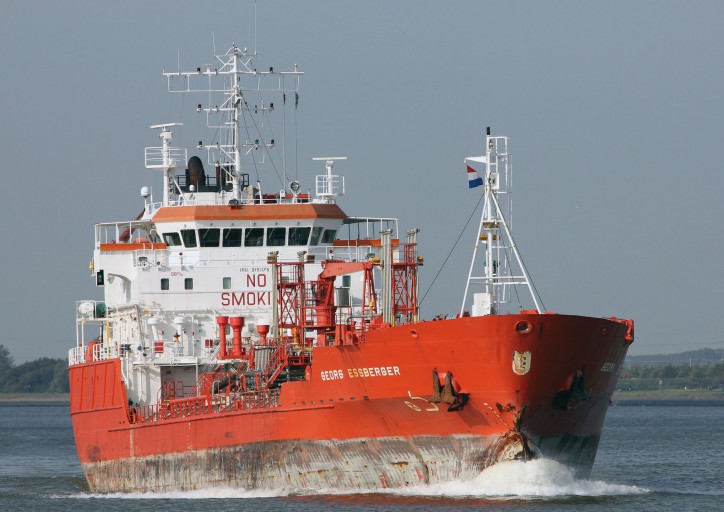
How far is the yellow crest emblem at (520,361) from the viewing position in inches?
1230

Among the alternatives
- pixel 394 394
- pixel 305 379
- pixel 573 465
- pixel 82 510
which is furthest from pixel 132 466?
pixel 573 465

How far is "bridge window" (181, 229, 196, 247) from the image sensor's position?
42.7 meters

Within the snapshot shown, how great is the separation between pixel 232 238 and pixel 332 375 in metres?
9.50

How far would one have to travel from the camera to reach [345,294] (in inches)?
1465

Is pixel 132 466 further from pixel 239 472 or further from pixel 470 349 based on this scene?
pixel 470 349

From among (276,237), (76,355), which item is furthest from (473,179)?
(76,355)

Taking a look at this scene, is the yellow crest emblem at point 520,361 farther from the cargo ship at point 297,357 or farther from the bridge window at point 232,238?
the bridge window at point 232,238

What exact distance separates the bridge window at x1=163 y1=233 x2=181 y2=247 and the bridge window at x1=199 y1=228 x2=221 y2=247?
0.89 metres

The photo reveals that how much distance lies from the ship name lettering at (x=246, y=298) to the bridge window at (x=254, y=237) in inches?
65.3

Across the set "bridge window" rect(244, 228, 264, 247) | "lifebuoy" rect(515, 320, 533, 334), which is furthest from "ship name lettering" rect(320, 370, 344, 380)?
"bridge window" rect(244, 228, 264, 247)

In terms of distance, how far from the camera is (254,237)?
42.6m

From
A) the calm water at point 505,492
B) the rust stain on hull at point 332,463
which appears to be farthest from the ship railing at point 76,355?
the rust stain on hull at point 332,463

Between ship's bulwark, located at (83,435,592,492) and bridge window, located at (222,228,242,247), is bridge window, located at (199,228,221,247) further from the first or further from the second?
ship's bulwark, located at (83,435,592,492)

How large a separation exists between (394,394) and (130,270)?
14.0m
